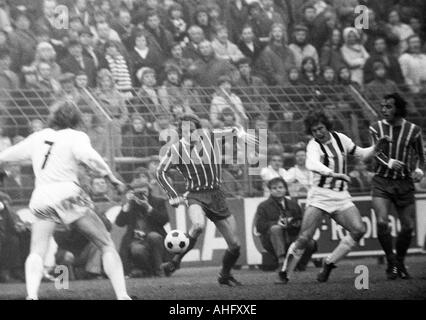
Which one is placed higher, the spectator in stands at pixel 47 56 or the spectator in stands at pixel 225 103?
the spectator in stands at pixel 47 56

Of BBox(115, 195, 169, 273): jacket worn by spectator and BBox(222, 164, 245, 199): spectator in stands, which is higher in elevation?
BBox(222, 164, 245, 199): spectator in stands

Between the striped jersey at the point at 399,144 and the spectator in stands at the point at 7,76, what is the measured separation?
3.77 meters

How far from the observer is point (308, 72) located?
11680 mm

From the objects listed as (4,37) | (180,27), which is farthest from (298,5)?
(4,37)

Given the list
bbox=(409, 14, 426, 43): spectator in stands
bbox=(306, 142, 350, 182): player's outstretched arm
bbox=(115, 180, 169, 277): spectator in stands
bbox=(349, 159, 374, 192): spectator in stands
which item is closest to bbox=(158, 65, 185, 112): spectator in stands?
bbox=(115, 180, 169, 277): spectator in stands

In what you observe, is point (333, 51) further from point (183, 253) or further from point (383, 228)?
point (183, 253)

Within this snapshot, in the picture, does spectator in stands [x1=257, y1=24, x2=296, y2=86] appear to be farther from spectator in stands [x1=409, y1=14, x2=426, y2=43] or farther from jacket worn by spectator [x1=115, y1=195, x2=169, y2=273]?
jacket worn by spectator [x1=115, y1=195, x2=169, y2=273]

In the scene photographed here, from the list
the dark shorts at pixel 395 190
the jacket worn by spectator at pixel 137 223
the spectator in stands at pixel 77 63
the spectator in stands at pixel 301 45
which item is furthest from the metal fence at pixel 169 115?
the dark shorts at pixel 395 190

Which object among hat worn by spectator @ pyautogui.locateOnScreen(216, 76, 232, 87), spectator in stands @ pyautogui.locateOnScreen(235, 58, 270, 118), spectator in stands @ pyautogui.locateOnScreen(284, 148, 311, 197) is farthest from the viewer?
hat worn by spectator @ pyautogui.locateOnScreen(216, 76, 232, 87)

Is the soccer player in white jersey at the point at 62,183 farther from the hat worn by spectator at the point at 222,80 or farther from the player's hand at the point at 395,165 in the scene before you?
the hat worn by spectator at the point at 222,80

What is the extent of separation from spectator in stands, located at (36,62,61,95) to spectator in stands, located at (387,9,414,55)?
3870 millimetres

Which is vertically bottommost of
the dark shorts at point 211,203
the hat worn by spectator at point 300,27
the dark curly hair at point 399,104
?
the dark shorts at point 211,203

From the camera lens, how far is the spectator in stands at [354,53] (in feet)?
39.2

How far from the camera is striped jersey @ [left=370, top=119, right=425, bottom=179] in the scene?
9.82 meters
